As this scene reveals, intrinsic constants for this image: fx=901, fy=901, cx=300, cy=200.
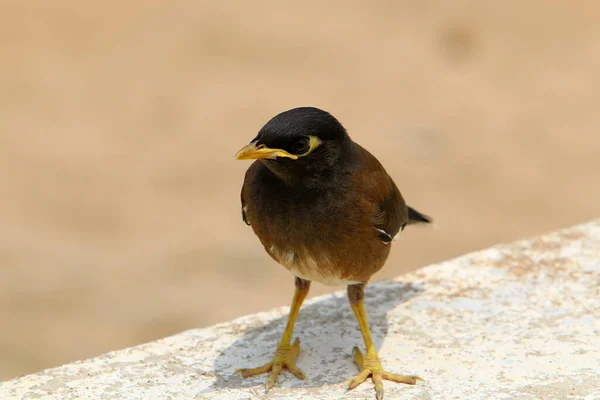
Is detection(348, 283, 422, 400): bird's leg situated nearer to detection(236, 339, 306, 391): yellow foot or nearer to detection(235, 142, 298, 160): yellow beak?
detection(236, 339, 306, 391): yellow foot

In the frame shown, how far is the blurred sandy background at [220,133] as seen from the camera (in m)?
9.55

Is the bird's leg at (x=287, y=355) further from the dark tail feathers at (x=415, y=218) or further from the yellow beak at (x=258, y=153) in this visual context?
the yellow beak at (x=258, y=153)

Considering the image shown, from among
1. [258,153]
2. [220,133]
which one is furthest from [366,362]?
[220,133]

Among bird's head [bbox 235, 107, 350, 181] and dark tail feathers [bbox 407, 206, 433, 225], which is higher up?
dark tail feathers [bbox 407, 206, 433, 225]

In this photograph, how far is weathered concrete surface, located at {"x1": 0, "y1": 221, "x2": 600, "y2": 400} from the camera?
189 inches

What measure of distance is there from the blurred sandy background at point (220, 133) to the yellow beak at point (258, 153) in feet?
16.0

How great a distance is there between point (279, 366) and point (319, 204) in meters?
1.02

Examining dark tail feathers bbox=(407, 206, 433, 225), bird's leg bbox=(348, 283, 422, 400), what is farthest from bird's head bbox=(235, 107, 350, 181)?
dark tail feathers bbox=(407, 206, 433, 225)

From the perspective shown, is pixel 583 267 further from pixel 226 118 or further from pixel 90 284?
pixel 226 118

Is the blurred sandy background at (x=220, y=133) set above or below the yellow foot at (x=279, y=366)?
above

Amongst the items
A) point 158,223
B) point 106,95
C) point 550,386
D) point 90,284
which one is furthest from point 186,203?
point 550,386

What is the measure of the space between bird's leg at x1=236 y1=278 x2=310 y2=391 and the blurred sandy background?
12.4 ft

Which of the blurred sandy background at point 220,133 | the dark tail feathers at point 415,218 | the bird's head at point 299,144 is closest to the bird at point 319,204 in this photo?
the bird's head at point 299,144

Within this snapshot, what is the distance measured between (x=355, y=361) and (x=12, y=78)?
29.5 feet
